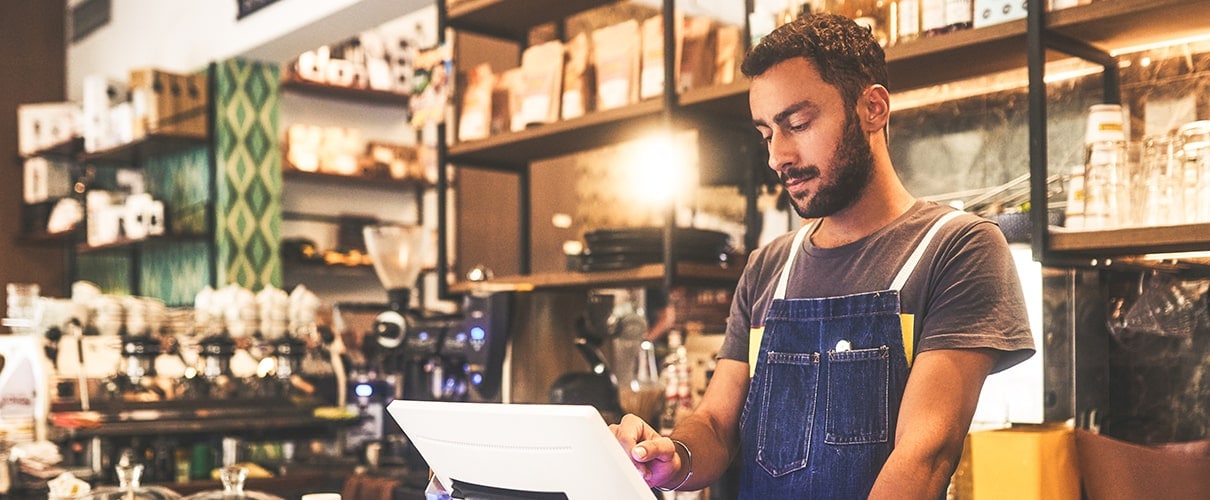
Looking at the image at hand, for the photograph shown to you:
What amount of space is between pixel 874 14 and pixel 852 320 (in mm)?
1068

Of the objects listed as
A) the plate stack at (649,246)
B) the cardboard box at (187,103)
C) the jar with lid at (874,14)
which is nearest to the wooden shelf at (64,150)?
the cardboard box at (187,103)

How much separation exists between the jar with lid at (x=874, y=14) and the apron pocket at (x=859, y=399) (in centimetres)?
104

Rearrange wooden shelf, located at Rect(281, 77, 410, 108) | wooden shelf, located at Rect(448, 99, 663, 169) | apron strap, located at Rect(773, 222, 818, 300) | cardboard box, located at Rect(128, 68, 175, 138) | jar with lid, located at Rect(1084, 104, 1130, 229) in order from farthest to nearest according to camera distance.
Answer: wooden shelf, located at Rect(281, 77, 410, 108) → cardboard box, located at Rect(128, 68, 175, 138) → wooden shelf, located at Rect(448, 99, 663, 169) → jar with lid, located at Rect(1084, 104, 1130, 229) → apron strap, located at Rect(773, 222, 818, 300)

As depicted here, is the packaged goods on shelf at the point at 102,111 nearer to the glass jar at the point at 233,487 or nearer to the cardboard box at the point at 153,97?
the cardboard box at the point at 153,97

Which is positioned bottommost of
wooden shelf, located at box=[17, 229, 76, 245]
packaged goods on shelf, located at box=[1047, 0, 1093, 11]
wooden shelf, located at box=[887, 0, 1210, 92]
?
wooden shelf, located at box=[17, 229, 76, 245]

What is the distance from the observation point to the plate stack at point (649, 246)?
3.08 metres

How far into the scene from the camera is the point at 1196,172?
2004mm

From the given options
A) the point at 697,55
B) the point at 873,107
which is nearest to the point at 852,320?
the point at 873,107

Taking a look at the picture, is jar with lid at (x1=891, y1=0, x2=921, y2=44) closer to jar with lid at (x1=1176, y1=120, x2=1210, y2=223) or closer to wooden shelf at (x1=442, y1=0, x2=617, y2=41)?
jar with lid at (x1=1176, y1=120, x2=1210, y2=223)

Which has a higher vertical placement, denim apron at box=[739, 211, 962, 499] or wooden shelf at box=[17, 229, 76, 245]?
wooden shelf at box=[17, 229, 76, 245]

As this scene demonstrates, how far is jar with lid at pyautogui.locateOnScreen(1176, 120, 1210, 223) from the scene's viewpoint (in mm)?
1983

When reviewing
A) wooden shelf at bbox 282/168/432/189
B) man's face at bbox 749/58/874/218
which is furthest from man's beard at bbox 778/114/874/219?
wooden shelf at bbox 282/168/432/189

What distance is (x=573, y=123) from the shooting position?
131 inches

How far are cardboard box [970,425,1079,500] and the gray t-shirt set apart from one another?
0.50 m
